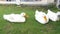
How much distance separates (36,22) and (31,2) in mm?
1064

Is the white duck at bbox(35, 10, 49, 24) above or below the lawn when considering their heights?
above

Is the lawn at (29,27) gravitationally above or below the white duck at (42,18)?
below

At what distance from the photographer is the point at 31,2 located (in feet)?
11.2

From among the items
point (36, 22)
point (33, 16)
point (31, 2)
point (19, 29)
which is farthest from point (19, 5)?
point (19, 29)

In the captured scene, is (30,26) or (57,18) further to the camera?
(57,18)

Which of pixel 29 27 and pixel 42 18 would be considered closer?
pixel 29 27

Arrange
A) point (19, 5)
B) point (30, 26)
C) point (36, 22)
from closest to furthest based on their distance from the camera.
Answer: point (30, 26), point (36, 22), point (19, 5)

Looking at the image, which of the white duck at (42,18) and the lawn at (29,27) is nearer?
the lawn at (29,27)

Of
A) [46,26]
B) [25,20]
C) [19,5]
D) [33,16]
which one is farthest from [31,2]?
[46,26]

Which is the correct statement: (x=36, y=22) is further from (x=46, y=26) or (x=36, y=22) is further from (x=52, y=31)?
(x=52, y=31)

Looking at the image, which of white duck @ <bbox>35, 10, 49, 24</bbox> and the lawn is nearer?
the lawn

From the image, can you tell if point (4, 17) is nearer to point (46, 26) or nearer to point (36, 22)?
point (36, 22)

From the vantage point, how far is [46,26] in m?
2.27

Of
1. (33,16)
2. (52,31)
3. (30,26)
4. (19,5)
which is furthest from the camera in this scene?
(19,5)
